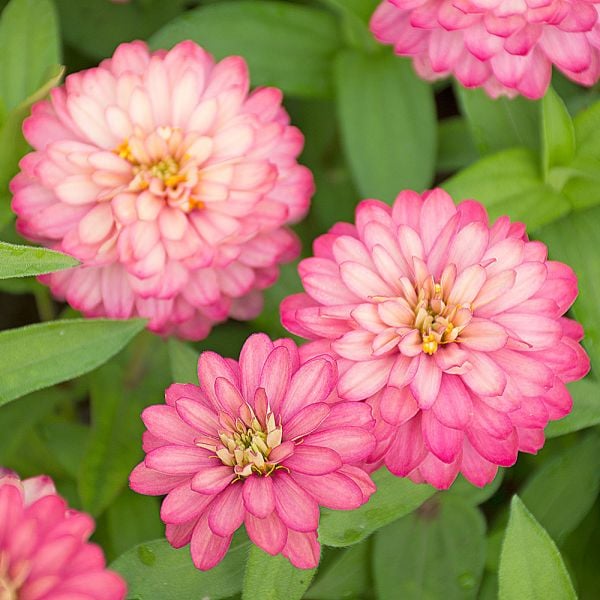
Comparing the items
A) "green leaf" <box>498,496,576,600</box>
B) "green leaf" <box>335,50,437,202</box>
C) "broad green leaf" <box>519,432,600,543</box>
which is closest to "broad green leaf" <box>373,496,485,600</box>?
"broad green leaf" <box>519,432,600,543</box>

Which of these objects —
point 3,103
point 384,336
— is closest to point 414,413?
point 384,336

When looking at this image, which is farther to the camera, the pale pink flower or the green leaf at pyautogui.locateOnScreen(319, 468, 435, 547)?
the green leaf at pyautogui.locateOnScreen(319, 468, 435, 547)

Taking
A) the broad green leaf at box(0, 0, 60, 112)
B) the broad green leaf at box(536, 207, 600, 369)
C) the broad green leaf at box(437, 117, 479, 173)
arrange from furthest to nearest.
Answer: the broad green leaf at box(437, 117, 479, 173) < the broad green leaf at box(0, 0, 60, 112) < the broad green leaf at box(536, 207, 600, 369)

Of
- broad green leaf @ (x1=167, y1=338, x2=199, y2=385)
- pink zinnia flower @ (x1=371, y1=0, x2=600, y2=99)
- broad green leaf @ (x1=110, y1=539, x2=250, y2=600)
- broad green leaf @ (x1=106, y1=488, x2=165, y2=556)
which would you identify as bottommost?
broad green leaf @ (x1=106, y1=488, x2=165, y2=556)

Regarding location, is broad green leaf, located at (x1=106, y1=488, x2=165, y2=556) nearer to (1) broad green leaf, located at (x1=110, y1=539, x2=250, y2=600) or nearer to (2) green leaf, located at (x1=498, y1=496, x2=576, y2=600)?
(1) broad green leaf, located at (x1=110, y1=539, x2=250, y2=600)

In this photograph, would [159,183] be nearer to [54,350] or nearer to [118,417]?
[54,350]

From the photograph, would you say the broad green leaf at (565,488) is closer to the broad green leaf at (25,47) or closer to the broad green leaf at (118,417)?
the broad green leaf at (118,417)

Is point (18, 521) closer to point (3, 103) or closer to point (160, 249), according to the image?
point (160, 249)

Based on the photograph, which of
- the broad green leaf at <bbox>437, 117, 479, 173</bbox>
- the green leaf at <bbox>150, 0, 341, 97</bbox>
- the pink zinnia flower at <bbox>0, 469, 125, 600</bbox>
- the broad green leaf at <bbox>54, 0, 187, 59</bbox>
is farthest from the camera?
the broad green leaf at <bbox>54, 0, 187, 59</bbox>
